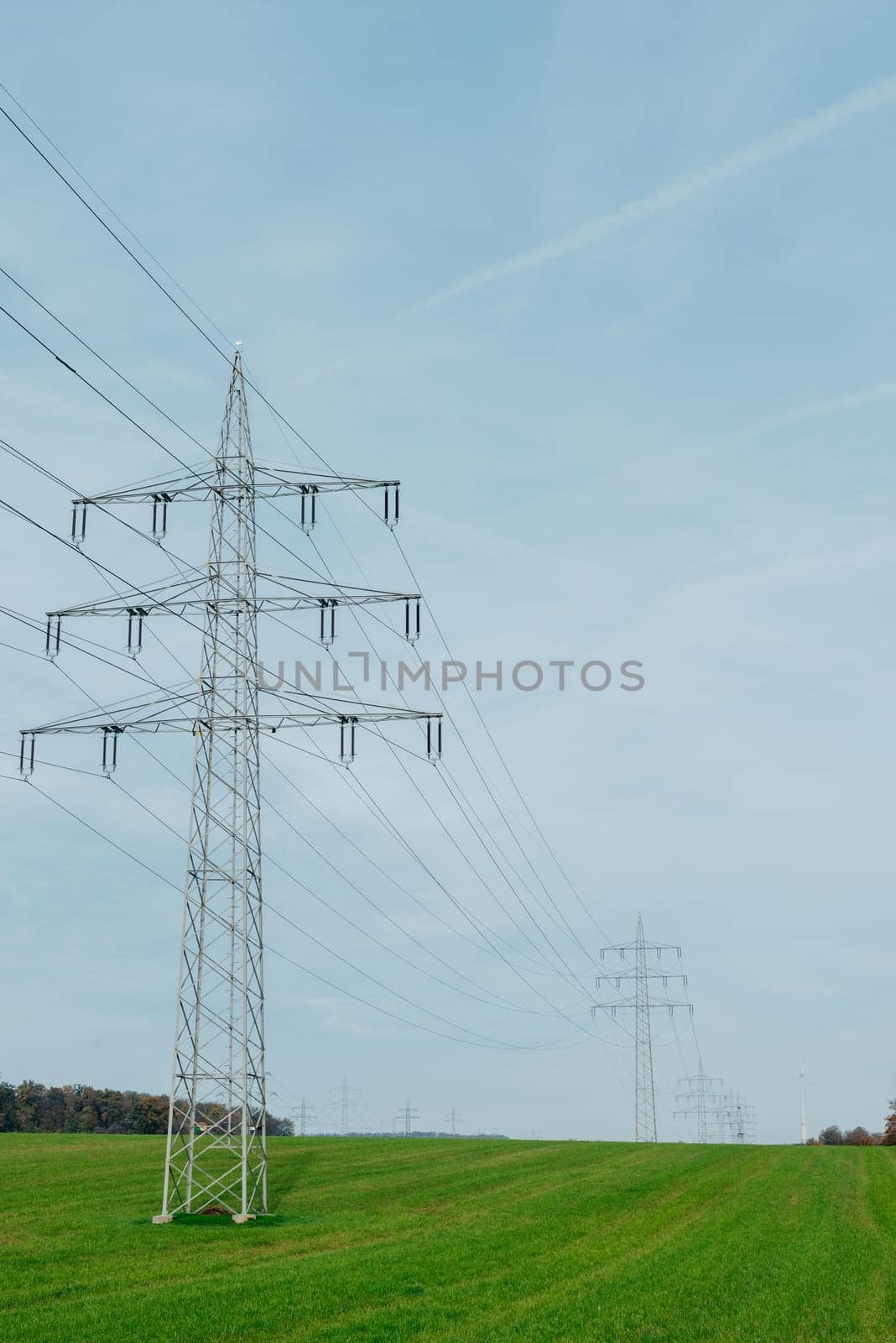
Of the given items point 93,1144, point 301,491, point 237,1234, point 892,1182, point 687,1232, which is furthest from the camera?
point 93,1144

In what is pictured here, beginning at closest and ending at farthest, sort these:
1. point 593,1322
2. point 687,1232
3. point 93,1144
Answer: point 593,1322 → point 687,1232 → point 93,1144

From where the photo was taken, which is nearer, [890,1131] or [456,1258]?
[456,1258]

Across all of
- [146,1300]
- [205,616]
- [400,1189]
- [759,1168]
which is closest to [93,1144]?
[400,1189]

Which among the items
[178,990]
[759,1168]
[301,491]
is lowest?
[759,1168]

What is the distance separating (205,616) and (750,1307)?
66.7 feet

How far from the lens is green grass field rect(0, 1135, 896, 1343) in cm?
2088

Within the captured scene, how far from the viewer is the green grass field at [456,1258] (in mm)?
20875

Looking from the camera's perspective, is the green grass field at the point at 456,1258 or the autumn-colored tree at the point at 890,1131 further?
the autumn-colored tree at the point at 890,1131

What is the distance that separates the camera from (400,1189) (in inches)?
1658

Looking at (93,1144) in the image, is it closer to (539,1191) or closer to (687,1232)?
(539,1191)

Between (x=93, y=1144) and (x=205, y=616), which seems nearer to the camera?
(x=205, y=616)

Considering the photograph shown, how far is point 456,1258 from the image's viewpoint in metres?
27.5

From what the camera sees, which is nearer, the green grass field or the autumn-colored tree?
the green grass field

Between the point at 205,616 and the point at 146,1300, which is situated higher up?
the point at 205,616
